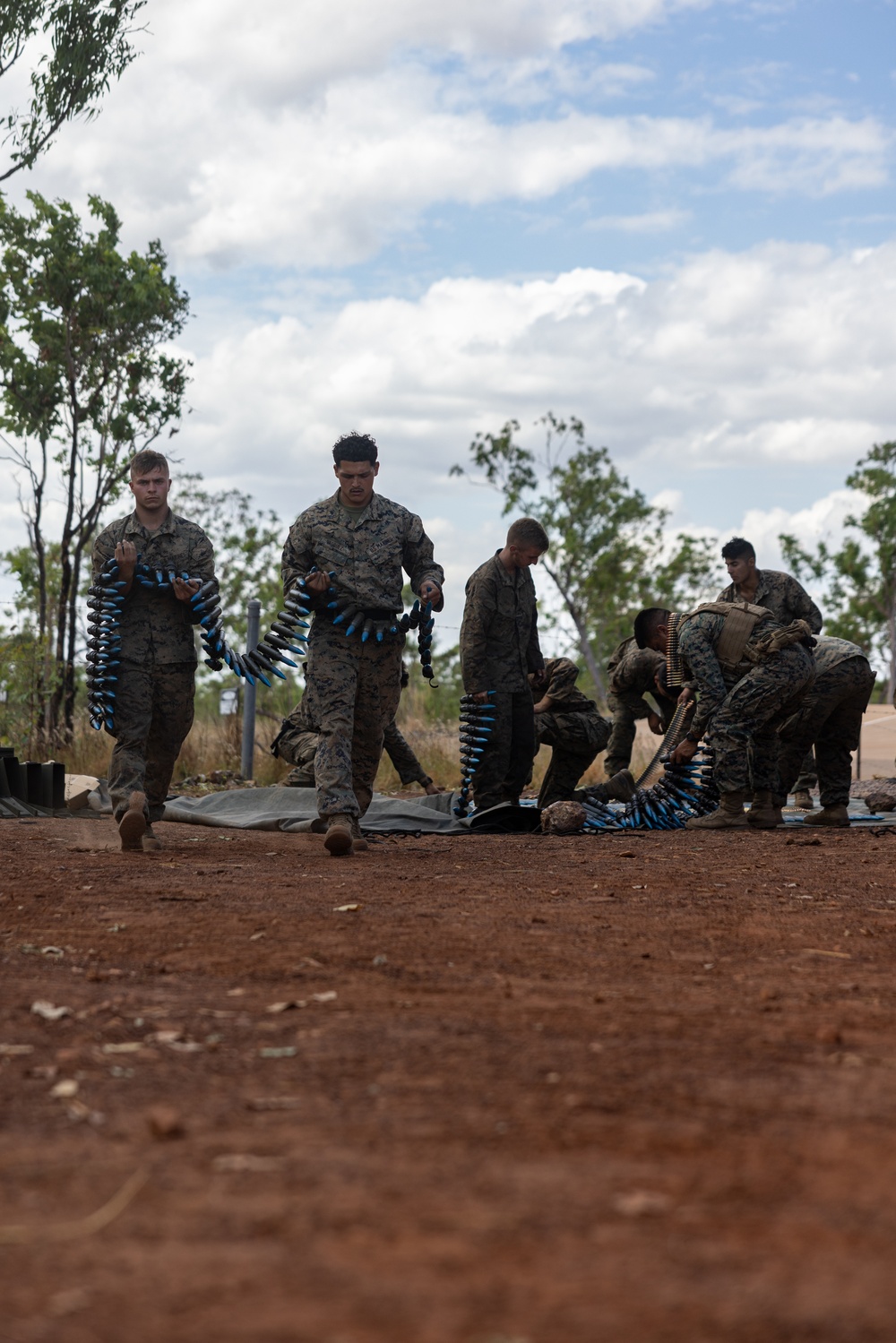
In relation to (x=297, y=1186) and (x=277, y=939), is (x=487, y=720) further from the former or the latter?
(x=297, y=1186)

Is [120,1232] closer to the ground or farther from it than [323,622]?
closer to the ground

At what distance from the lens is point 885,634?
1273 inches

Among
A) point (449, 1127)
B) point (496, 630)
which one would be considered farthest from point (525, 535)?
point (449, 1127)

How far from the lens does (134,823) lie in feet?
26.0

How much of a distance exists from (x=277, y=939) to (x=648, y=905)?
5.72ft

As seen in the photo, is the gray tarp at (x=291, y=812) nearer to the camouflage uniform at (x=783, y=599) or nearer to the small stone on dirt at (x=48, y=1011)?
the camouflage uniform at (x=783, y=599)

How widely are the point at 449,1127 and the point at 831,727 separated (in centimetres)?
820

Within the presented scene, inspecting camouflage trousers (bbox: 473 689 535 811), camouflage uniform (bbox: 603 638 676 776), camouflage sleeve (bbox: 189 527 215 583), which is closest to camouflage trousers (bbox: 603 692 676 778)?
camouflage uniform (bbox: 603 638 676 776)

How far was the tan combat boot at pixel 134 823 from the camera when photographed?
25.9ft

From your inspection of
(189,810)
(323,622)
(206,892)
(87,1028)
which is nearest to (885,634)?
(189,810)

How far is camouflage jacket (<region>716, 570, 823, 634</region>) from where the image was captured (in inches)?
420

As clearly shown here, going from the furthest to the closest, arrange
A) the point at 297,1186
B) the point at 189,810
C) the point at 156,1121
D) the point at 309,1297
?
the point at 189,810, the point at 156,1121, the point at 297,1186, the point at 309,1297

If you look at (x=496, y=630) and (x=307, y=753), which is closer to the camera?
(x=496, y=630)

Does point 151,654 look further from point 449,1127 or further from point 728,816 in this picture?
point 449,1127
